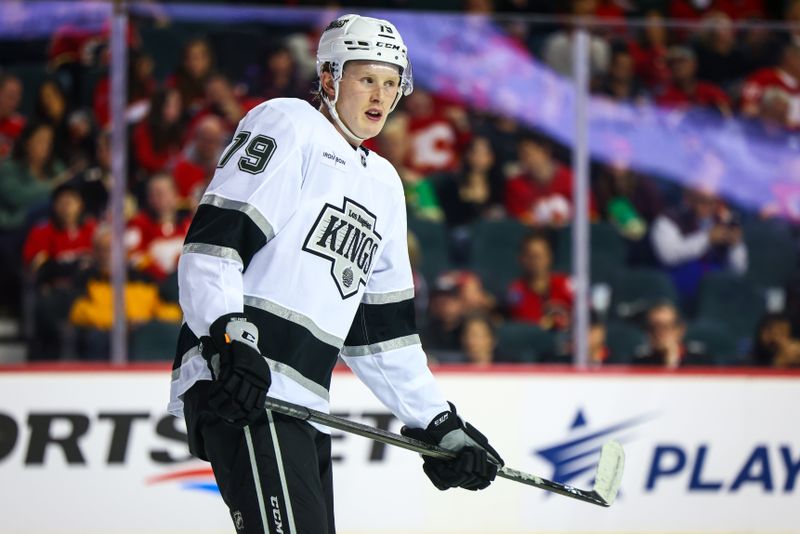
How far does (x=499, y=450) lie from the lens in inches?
222

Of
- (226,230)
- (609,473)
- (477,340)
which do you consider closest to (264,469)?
(226,230)

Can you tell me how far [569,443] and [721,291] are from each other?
3.40 feet

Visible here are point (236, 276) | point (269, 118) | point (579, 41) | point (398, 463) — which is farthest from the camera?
point (579, 41)

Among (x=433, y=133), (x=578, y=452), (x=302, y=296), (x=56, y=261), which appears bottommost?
(x=578, y=452)

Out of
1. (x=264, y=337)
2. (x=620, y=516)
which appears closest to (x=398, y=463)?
(x=620, y=516)

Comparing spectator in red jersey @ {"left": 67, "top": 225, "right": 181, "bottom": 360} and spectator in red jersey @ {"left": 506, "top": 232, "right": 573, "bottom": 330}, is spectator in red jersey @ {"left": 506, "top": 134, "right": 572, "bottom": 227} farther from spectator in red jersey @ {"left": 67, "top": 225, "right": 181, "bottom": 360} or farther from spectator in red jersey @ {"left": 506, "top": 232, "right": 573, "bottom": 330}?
Answer: spectator in red jersey @ {"left": 67, "top": 225, "right": 181, "bottom": 360}

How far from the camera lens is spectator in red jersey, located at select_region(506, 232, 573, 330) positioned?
6.01m

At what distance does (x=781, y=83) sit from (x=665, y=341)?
122cm

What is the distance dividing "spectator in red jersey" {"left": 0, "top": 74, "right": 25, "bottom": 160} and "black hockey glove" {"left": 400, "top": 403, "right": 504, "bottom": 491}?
2902 mm

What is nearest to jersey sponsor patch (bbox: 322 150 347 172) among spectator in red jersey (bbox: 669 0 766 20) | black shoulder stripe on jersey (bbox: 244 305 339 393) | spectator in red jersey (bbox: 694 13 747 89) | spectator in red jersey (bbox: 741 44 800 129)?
black shoulder stripe on jersey (bbox: 244 305 339 393)

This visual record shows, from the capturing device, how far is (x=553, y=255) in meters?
6.04

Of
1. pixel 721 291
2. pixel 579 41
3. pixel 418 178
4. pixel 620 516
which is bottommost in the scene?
pixel 620 516

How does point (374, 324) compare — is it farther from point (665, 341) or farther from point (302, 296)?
point (665, 341)

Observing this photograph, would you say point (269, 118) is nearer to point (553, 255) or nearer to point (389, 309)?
point (389, 309)
